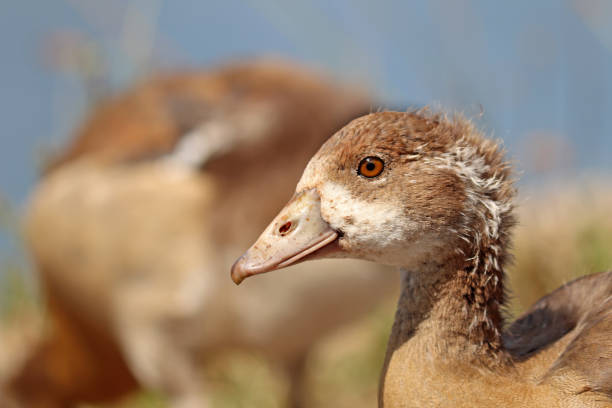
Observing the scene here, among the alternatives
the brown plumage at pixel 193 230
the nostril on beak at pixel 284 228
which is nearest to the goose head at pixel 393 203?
the nostril on beak at pixel 284 228

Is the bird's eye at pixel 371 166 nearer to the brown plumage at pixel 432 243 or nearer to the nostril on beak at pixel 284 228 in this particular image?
the brown plumage at pixel 432 243

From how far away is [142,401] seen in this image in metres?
3.88

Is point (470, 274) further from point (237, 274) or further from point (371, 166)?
point (237, 274)

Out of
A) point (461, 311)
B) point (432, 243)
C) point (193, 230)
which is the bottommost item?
point (461, 311)

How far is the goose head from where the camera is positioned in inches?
53.5

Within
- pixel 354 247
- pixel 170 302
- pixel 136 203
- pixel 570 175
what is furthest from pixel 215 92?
pixel 354 247

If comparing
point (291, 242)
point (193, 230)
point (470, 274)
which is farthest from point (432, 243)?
point (193, 230)

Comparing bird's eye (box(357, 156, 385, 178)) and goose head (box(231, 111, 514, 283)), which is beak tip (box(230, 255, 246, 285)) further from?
bird's eye (box(357, 156, 385, 178))

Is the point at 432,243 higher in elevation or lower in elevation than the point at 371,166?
lower

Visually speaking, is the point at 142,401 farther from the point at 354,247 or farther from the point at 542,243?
the point at 354,247

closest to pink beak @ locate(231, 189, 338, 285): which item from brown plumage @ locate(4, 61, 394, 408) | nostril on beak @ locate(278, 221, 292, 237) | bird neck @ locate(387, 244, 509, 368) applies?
nostril on beak @ locate(278, 221, 292, 237)

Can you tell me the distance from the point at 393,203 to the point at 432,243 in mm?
96

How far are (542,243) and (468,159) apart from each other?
229 cm

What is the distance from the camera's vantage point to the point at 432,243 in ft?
4.49
